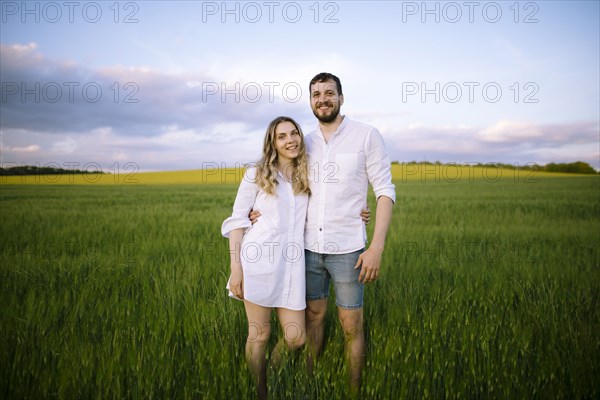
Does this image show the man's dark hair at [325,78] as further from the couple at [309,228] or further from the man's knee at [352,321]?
the man's knee at [352,321]

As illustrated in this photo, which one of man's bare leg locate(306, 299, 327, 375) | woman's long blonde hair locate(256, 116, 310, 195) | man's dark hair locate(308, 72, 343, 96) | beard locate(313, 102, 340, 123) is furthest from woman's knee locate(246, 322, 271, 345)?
man's dark hair locate(308, 72, 343, 96)

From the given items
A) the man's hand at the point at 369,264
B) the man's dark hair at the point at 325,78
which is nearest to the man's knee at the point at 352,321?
the man's hand at the point at 369,264

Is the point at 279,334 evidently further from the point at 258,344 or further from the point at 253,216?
the point at 253,216

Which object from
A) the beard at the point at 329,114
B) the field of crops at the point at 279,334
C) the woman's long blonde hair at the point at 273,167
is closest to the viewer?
the field of crops at the point at 279,334

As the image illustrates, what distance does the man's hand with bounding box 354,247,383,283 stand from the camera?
239 cm

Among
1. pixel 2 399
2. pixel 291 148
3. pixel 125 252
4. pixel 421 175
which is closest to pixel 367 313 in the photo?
pixel 291 148

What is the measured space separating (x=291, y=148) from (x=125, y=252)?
408 centimetres

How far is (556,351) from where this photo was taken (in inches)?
107

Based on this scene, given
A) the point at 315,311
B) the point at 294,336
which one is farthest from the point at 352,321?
the point at 294,336

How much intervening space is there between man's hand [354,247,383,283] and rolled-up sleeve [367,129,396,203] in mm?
434

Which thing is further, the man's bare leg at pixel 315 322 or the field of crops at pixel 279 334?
the man's bare leg at pixel 315 322

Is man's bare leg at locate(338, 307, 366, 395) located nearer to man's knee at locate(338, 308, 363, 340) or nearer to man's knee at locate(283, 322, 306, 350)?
man's knee at locate(338, 308, 363, 340)

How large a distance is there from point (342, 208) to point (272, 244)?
1.88 ft

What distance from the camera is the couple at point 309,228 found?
239 cm
